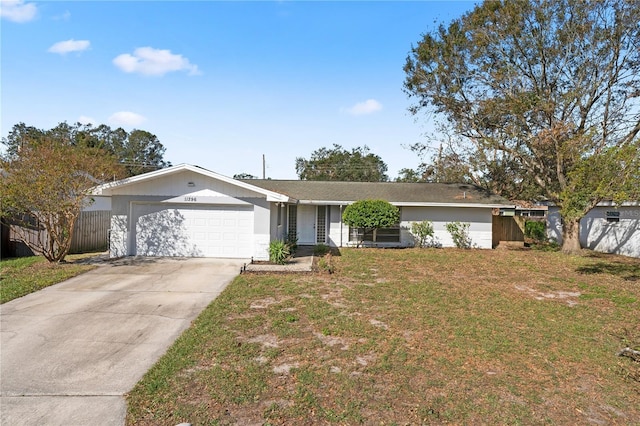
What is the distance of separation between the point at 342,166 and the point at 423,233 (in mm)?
34141

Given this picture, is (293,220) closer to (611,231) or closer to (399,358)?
(399,358)

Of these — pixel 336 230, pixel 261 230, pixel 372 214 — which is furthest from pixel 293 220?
pixel 261 230

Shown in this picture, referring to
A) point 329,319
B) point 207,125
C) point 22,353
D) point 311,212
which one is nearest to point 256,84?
point 207,125

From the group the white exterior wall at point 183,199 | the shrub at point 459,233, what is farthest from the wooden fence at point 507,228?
the white exterior wall at point 183,199

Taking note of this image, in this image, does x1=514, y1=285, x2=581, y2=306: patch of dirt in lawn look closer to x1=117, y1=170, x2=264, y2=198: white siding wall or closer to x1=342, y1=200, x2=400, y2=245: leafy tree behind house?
x1=342, y1=200, x2=400, y2=245: leafy tree behind house

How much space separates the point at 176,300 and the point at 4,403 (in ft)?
12.7

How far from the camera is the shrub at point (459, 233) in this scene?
55.9 feet

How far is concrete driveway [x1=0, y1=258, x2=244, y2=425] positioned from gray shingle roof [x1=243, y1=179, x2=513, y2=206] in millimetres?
8740

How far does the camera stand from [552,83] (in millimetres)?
15891

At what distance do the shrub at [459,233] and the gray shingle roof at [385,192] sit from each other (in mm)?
1130

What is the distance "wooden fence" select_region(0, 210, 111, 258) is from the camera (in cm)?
1198

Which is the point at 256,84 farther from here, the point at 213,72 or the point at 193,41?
the point at 193,41

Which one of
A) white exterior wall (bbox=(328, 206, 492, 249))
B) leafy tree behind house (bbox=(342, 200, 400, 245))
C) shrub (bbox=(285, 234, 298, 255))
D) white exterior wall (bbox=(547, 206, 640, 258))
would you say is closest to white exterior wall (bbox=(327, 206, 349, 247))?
white exterior wall (bbox=(328, 206, 492, 249))

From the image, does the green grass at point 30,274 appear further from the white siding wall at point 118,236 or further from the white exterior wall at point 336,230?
the white exterior wall at point 336,230
